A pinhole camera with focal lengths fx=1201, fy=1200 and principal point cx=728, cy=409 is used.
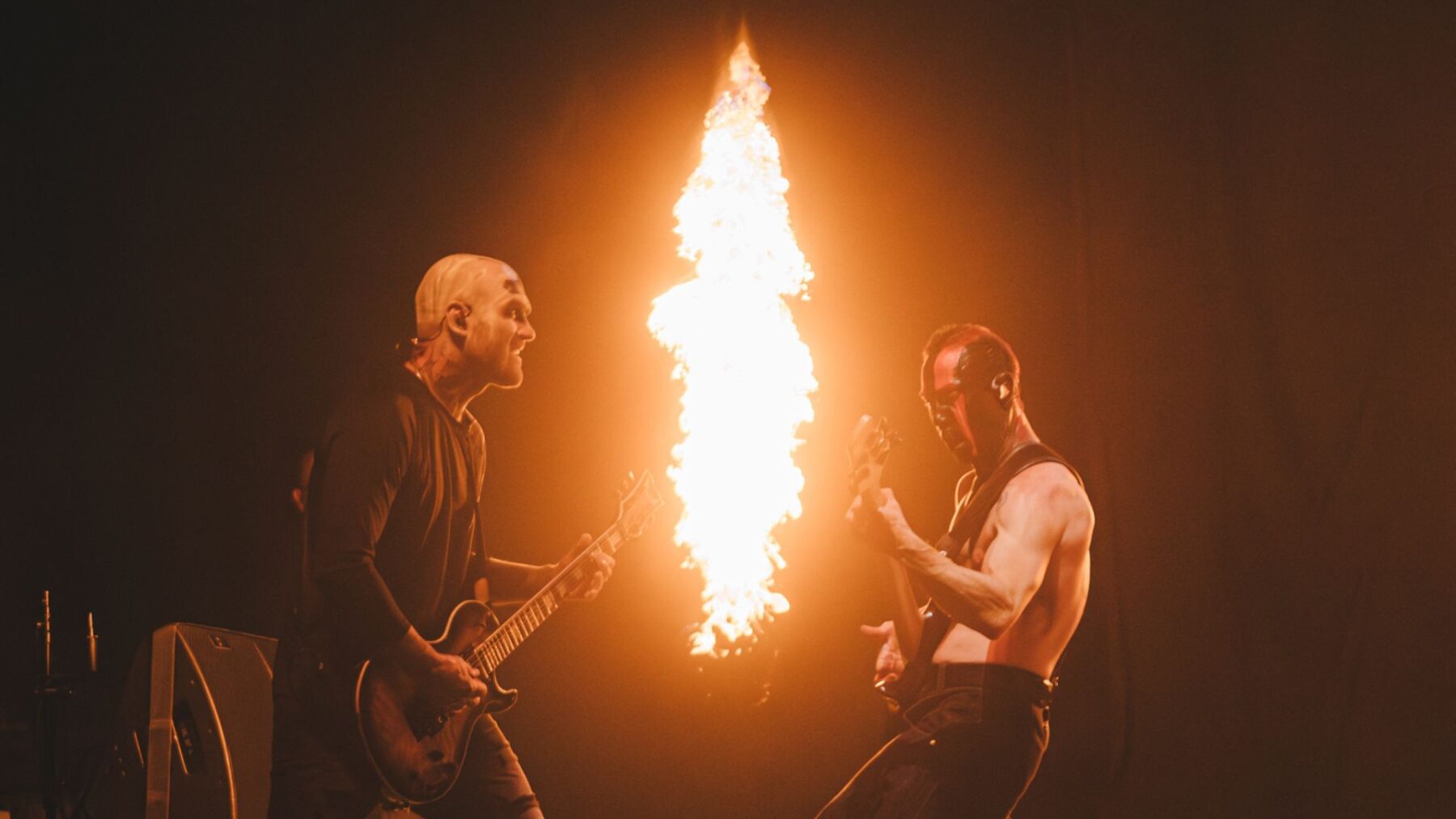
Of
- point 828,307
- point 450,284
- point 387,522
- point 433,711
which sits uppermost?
point 450,284

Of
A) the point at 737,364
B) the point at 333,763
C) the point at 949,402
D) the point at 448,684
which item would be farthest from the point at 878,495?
the point at 333,763

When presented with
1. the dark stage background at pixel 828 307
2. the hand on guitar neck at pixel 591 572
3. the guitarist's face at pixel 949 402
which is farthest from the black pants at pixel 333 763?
the guitarist's face at pixel 949 402

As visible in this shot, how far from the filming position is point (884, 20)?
15.7ft

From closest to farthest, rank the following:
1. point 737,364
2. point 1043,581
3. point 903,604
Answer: point 1043,581, point 903,604, point 737,364

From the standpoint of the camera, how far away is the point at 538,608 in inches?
163

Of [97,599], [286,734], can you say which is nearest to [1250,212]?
[286,734]

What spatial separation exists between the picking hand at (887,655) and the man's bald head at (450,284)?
1827 mm

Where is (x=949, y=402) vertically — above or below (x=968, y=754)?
above

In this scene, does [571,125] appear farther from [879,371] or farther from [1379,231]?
[1379,231]

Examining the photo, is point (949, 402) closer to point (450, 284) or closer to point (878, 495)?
point (878, 495)

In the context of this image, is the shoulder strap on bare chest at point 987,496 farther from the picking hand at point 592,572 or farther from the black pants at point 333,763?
the black pants at point 333,763

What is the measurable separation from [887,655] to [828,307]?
1.32 metres

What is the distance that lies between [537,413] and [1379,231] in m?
3.37

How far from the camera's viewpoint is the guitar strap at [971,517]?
405 centimetres
